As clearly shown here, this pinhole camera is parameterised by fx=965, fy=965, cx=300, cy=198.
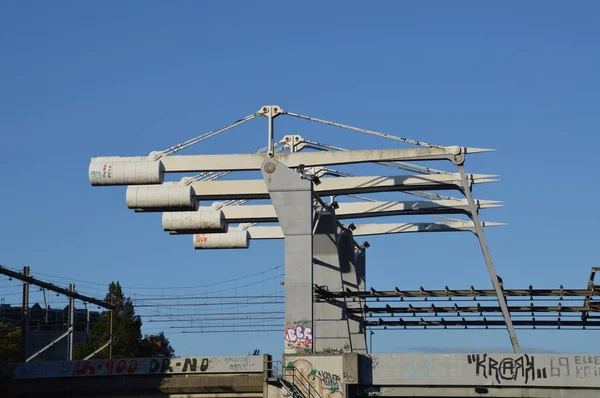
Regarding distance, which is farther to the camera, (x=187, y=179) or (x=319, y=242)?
(x=319, y=242)

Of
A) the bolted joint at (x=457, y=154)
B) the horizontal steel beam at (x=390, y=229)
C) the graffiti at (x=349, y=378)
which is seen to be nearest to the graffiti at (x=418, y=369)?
the graffiti at (x=349, y=378)

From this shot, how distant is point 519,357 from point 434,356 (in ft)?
14.4

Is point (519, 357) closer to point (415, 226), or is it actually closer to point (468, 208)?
point (468, 208)

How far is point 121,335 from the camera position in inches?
4040

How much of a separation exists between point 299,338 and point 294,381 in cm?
234

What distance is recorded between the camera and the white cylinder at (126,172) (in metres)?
54.4

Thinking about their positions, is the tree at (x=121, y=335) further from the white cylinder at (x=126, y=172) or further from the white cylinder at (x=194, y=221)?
the white cylinder at (x=126, y=172)

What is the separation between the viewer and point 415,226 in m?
69.5

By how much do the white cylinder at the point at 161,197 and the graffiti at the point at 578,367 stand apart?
2237cm

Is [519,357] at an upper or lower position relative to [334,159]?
lower

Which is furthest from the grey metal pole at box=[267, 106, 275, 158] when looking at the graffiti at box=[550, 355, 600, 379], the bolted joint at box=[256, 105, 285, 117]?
the graffiti at box=[550, 355, 600, 379]

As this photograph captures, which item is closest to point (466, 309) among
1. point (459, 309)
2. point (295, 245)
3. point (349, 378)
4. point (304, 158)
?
point (459, 309)

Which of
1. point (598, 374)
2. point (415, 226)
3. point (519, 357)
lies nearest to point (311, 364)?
point (519, 357)

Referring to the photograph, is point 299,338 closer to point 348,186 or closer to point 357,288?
point 348,186
